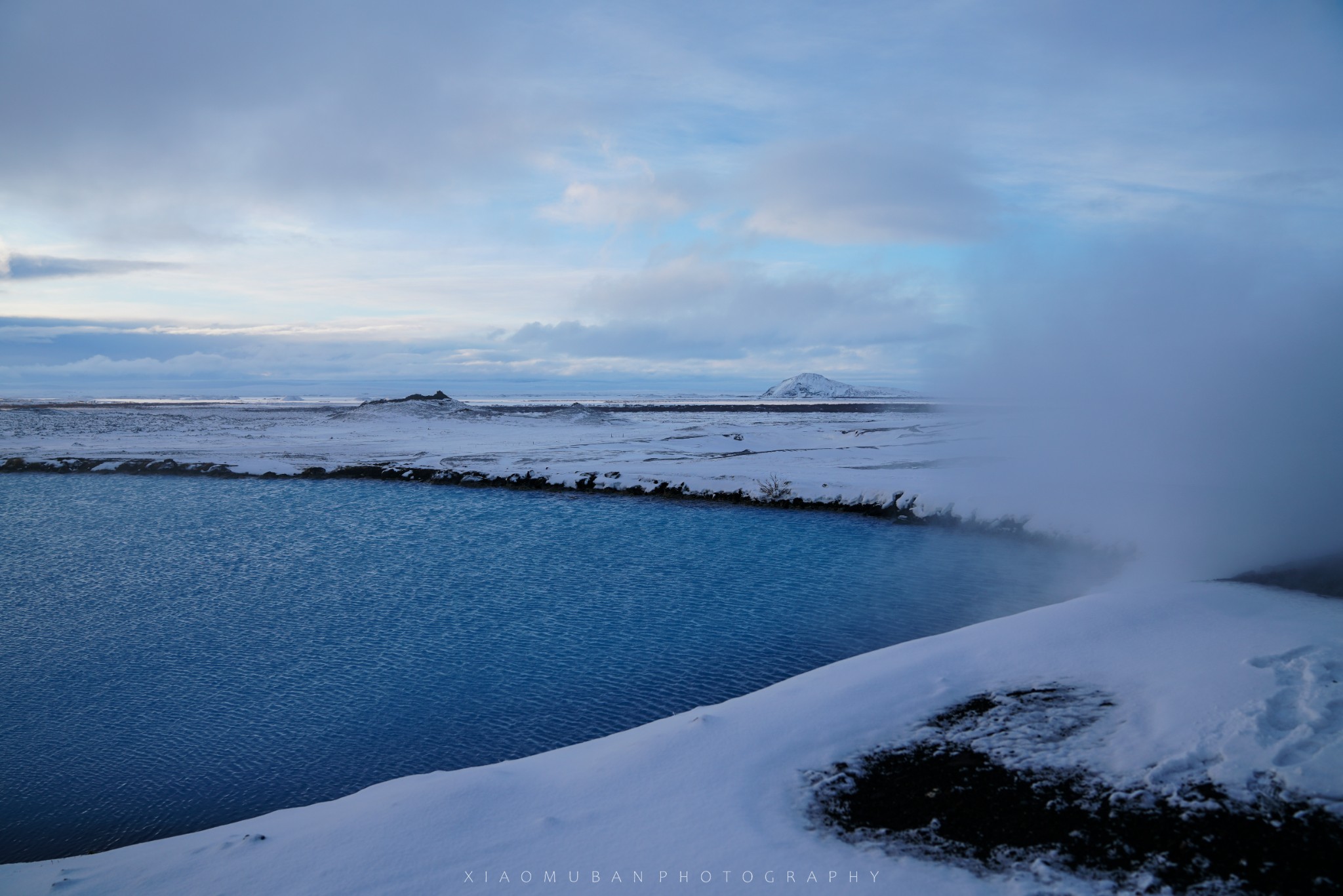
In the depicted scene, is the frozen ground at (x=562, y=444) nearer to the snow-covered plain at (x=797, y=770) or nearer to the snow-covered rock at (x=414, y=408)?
the snow-covered rock at (x=414, y=408)

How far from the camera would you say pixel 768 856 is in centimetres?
462

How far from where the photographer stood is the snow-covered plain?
460 cm

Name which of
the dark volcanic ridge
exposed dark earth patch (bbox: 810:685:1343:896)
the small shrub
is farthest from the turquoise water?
exposed dark earth patch (bbox: 810:685:1343:896)

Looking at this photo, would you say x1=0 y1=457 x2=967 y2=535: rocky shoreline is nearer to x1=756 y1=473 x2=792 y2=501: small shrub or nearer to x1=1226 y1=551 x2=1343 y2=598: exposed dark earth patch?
x1=756 y1=473 x2=792 y2=501: small shrub

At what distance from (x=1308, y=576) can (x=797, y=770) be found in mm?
8419

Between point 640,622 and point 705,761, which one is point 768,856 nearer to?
point 705,761

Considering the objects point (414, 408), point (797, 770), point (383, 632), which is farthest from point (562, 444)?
point (797, 770)

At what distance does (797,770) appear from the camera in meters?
5.66

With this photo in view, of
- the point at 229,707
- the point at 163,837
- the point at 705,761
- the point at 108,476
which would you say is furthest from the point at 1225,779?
the point at 108,476

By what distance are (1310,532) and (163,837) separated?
14844 millimetres

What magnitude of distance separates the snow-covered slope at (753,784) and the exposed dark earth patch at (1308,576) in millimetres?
2312

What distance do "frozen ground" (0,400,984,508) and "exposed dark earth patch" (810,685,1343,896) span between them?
15579mm

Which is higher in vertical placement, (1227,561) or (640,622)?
(1227,561)

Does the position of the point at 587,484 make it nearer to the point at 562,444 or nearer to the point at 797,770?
the point at 562,444
